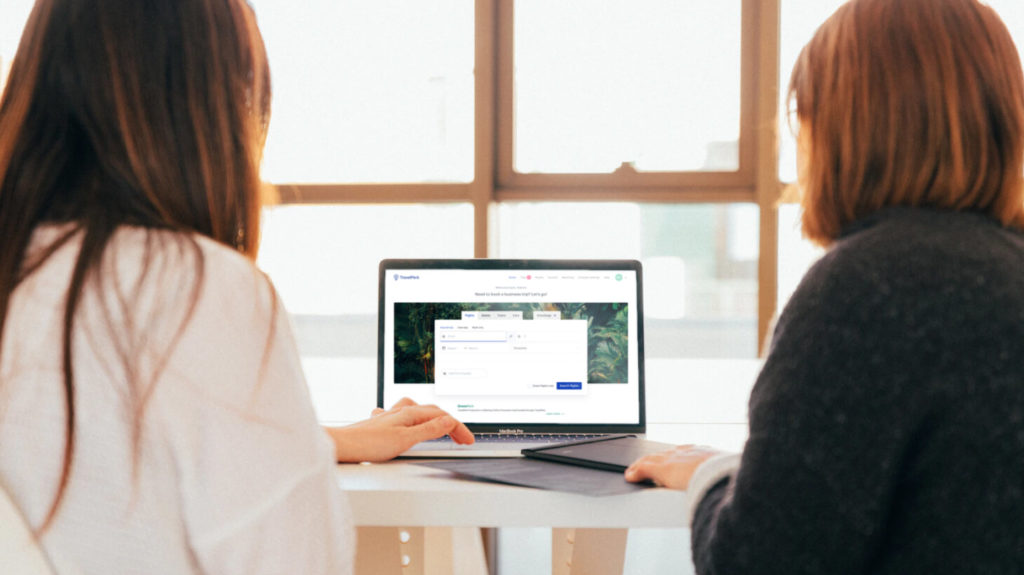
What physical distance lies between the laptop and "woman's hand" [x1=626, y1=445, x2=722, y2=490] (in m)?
0.33

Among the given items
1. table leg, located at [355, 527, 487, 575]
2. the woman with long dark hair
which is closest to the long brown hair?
the woman with long dark hair

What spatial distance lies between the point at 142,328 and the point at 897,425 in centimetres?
59

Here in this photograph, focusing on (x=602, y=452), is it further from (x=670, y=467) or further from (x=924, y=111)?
(x=924, y=111)

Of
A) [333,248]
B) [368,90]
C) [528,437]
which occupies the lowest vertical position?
[528,437]

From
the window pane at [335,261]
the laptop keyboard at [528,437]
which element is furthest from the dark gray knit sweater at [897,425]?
the window pane at [335,261]

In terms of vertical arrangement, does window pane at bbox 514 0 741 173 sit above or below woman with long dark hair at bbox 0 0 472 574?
above

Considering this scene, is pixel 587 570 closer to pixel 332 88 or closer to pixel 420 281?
pixel 420 281

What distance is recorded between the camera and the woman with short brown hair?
0.71 meters

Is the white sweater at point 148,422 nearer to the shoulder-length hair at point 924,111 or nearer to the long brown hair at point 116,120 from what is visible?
the long brown hair at point 116,120

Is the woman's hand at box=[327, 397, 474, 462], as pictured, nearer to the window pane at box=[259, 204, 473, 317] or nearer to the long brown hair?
the long brown hair

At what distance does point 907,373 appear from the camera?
0.71 m

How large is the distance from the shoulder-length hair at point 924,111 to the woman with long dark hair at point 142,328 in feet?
1.79

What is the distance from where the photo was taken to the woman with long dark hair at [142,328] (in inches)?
25.5

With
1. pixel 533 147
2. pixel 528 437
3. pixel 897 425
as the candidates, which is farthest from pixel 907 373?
pixel 533 147
